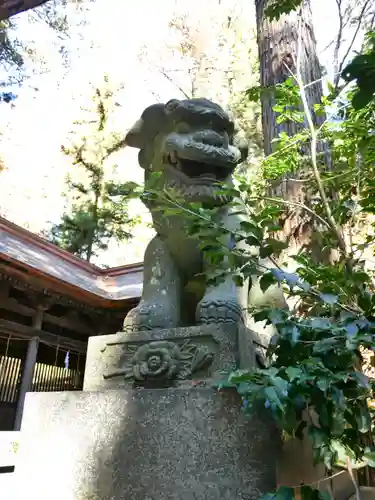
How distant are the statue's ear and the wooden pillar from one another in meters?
4.24

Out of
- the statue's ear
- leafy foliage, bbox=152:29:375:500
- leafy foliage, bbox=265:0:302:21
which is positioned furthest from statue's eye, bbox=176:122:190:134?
leafy foliage, bbox=265:0:302:21

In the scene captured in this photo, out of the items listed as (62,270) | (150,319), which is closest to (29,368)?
(62,270)

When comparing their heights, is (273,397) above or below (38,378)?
below

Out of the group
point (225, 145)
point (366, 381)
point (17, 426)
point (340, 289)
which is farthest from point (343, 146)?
point (17, 426)

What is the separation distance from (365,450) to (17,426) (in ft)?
16.9

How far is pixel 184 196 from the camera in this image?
69.1 inches

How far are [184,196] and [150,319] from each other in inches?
19.4

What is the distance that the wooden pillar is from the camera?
5.49 metres

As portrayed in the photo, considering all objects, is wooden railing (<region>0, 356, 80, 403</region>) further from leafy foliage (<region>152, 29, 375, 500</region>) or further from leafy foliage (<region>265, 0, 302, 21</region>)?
leafy foliage (<region>265, 0, 302, 21</region>)

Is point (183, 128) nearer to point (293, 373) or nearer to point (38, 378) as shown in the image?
point (293, 373)

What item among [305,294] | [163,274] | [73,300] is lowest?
[305,294]

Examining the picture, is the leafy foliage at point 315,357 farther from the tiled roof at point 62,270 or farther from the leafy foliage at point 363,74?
the tiled roof at point 62,270

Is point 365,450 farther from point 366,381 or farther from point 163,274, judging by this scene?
point 163,274

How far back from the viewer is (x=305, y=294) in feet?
4.38
